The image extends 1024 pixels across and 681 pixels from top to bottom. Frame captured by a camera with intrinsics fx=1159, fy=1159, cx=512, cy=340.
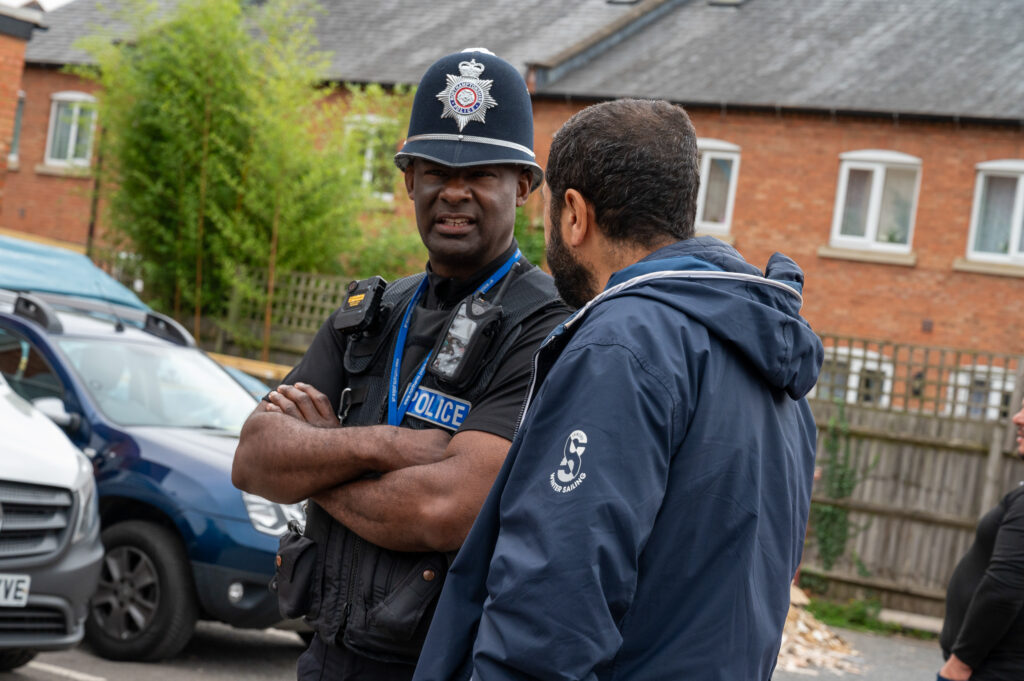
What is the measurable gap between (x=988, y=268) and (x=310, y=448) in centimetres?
1712

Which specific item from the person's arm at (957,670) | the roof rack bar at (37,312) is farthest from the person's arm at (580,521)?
the roof rack bar at (37,312)

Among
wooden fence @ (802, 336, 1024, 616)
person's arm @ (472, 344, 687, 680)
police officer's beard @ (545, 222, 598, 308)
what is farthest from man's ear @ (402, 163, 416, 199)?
wooden fence @ (802, 336, 1024, 616)

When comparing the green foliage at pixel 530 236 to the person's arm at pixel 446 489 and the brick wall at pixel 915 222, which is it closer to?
the brick wall at pixel 915 222

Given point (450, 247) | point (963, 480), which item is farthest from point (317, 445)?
point (963, 480)

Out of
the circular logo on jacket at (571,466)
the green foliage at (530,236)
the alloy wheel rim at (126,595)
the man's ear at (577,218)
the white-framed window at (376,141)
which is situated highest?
the white-framed window at (376,141)

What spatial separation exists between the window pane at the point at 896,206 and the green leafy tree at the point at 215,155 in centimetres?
870

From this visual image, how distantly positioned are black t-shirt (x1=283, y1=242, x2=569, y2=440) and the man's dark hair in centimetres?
63

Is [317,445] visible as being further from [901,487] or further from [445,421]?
[901,487]

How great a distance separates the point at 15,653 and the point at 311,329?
29.4ft

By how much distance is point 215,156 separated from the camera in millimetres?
14148

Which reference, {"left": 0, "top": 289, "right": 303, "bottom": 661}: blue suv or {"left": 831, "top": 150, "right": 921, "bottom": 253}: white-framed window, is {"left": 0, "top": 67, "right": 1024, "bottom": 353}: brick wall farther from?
{"left": 0, "top": 289, "right": 303, "bottom": 661}: blue suv

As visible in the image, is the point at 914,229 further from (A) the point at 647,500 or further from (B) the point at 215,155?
(A) the point at 647,500

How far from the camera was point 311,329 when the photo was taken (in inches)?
592

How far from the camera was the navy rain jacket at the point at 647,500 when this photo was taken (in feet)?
5.67
